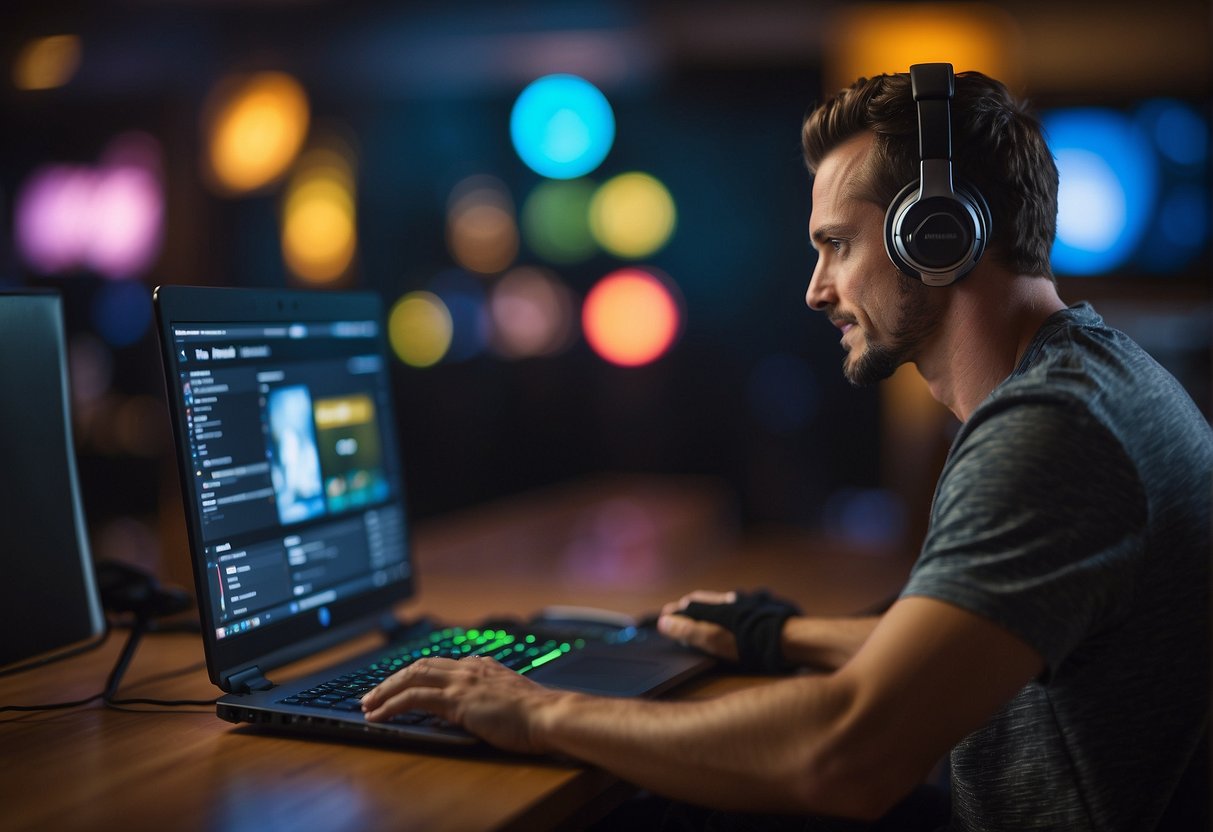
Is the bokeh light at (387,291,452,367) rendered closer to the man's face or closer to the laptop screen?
the laptop screen

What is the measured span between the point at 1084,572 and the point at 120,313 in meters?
6.41

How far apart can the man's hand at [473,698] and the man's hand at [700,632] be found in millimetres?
327

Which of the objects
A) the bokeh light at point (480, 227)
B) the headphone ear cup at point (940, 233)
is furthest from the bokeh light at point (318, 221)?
the headphone ear cup at point (940, 233)

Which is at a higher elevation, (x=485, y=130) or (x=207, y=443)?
(x=485, y=130)

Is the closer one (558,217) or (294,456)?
(294,456)

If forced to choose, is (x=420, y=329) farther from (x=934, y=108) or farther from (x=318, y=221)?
(x=934, y=108)

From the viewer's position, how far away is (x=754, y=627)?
1.39 meters

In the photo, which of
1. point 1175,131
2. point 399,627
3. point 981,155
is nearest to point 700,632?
point 399,627

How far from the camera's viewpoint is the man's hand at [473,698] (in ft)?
3.42

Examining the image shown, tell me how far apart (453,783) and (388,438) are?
0.66m

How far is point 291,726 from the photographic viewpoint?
1129mm

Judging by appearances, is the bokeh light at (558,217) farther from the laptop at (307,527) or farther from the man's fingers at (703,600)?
the man's fingers at (703,600)

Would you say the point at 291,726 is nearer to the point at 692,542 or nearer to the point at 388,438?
the point at 388,438

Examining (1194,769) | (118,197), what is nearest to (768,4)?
(118,197)
